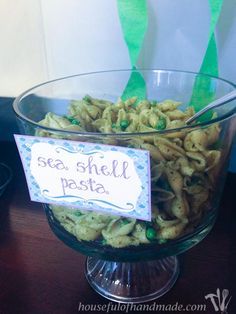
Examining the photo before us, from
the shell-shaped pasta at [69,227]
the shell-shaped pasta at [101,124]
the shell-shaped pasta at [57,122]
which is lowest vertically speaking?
the shell-shaped pasta at [69,227]

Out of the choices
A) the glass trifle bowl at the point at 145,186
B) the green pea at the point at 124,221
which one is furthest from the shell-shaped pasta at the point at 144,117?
the green pea at the point at 124,221

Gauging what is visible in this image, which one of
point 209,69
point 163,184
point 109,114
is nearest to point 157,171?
point 163,184

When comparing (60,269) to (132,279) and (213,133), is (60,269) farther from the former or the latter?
(213,133)

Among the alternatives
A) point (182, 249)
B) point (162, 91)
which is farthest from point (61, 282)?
point (162, 91)

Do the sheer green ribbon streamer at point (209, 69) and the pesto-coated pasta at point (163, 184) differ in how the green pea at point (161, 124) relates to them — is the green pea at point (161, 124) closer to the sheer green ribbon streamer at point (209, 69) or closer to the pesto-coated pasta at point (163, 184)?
the pesto-coated pasta at point (163, 184)

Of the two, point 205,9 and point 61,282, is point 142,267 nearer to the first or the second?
point 61,282
